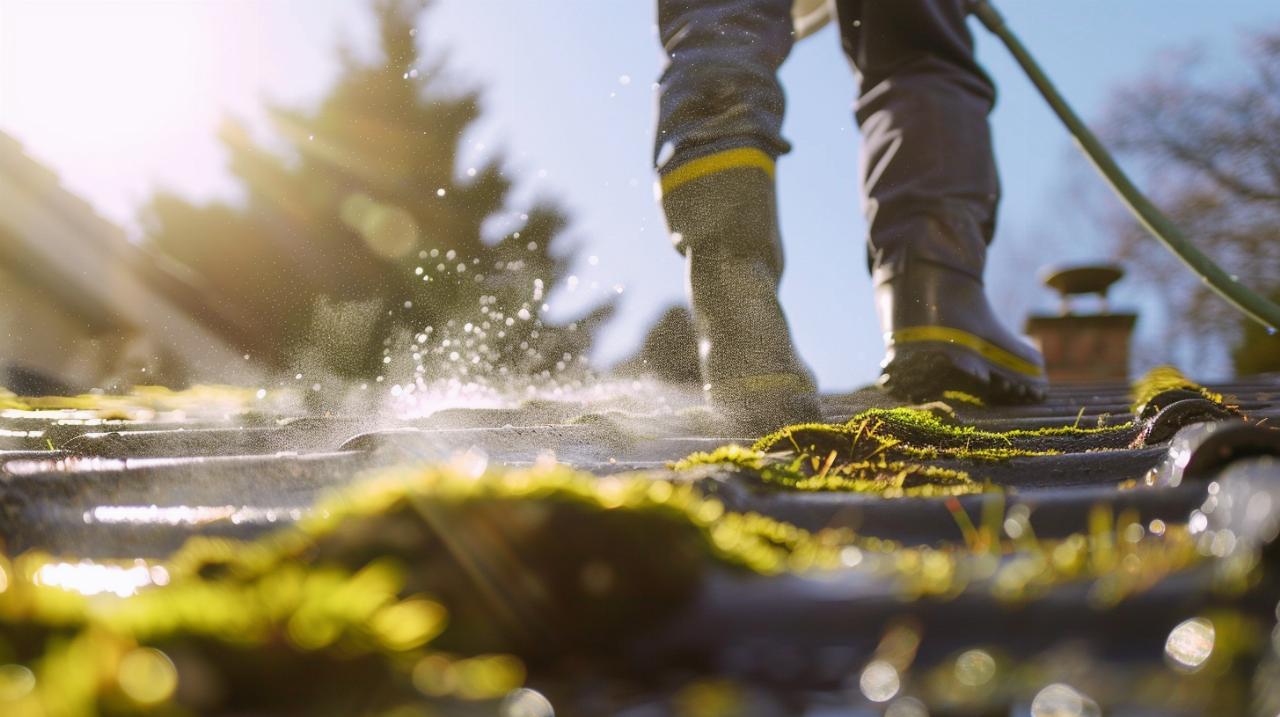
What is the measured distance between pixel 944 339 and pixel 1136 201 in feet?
5.65

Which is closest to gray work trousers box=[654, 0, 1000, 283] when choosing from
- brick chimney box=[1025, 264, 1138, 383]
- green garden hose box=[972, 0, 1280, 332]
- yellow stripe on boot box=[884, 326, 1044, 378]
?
yellow stripe on boot box=[884, 326, 1044, 378]

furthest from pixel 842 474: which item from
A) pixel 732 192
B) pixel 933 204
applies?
pixel 933 204

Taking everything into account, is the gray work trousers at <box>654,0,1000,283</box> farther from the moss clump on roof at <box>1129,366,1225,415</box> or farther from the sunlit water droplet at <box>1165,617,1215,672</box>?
the sunlit water droplet at <box>1165,617,1215,672</box>

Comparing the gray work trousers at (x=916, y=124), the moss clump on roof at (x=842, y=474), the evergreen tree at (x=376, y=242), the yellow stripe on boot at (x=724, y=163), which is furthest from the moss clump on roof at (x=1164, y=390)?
the evergreen tree at (x=376, y=242)

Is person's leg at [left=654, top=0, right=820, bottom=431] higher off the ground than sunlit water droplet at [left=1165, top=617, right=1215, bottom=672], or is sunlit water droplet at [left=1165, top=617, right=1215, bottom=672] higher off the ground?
person's leg at [left=654, top=0, right=820, bottom=431]

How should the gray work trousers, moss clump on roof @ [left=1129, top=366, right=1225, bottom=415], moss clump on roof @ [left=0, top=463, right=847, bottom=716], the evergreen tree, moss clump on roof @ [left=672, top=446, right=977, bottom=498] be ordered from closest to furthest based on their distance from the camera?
moss clump on roof @ [left=0, top=463, right=847, bottom=716] → moss clump on roof @ [left=672, top=446, right=977, bottom=498] → moss clump on roof @ [left=1129, top=366, right=1225, bottom=415] → the gray work trousers → the evergreen tree

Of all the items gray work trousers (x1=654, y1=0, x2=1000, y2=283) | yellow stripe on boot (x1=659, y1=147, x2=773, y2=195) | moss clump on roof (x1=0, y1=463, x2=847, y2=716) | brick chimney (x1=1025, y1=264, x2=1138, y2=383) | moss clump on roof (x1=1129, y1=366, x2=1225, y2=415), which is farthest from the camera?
brick chimney (x1=1025, y1=264, x2=1138, y2=383)

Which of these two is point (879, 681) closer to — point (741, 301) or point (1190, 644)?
point (1190, 644)

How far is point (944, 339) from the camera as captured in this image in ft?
10.3

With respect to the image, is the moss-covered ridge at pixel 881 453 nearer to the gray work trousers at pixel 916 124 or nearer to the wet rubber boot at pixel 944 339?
the wet rubber boot at pixel 944 339

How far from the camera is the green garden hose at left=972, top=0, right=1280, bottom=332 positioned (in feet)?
12.8

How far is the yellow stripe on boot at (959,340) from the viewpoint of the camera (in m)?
3.13

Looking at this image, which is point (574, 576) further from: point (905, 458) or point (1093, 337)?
point (1093, 337)

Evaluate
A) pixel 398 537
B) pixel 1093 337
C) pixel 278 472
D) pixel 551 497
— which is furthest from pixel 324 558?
pixel 1093 337
